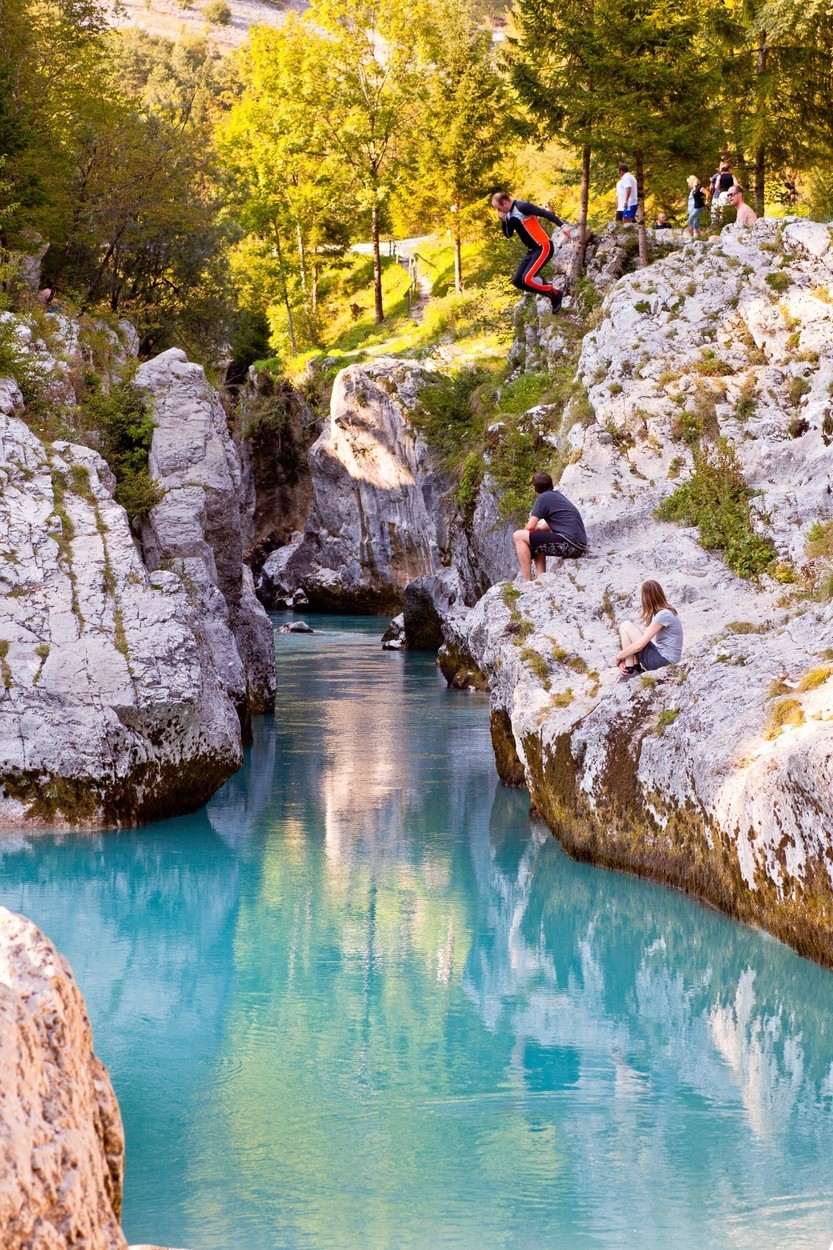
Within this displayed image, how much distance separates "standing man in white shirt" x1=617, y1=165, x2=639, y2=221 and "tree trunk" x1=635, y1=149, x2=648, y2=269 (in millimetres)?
582

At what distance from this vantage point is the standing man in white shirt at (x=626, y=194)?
Answer: 91.7 ft

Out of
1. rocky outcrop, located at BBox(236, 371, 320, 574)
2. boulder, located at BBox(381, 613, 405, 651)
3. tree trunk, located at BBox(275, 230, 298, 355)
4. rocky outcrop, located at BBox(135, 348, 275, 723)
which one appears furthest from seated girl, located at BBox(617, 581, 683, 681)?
tree trunk, located at BBox(275, 230, 298, 355)

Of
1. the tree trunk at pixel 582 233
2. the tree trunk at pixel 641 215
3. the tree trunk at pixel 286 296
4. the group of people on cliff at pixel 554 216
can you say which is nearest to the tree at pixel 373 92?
the tree trunk at pixel 286 296

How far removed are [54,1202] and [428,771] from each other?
13485mm

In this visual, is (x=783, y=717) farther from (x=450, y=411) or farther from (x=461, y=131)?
(x=461, y=131)

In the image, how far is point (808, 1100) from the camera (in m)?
7.30

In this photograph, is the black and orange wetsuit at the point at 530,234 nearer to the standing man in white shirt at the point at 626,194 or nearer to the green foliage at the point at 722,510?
the green foliage at the point at 722,510

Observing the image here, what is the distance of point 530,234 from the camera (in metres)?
17.9

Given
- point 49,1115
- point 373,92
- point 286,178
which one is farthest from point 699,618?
point 286,178

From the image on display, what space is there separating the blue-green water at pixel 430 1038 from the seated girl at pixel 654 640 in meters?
2.10

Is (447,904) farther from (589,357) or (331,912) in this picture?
(589,357)

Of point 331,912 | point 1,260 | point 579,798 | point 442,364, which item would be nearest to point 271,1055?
point 331,912

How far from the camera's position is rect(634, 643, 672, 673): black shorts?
1271 cm

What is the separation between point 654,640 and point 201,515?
808 centimetres
